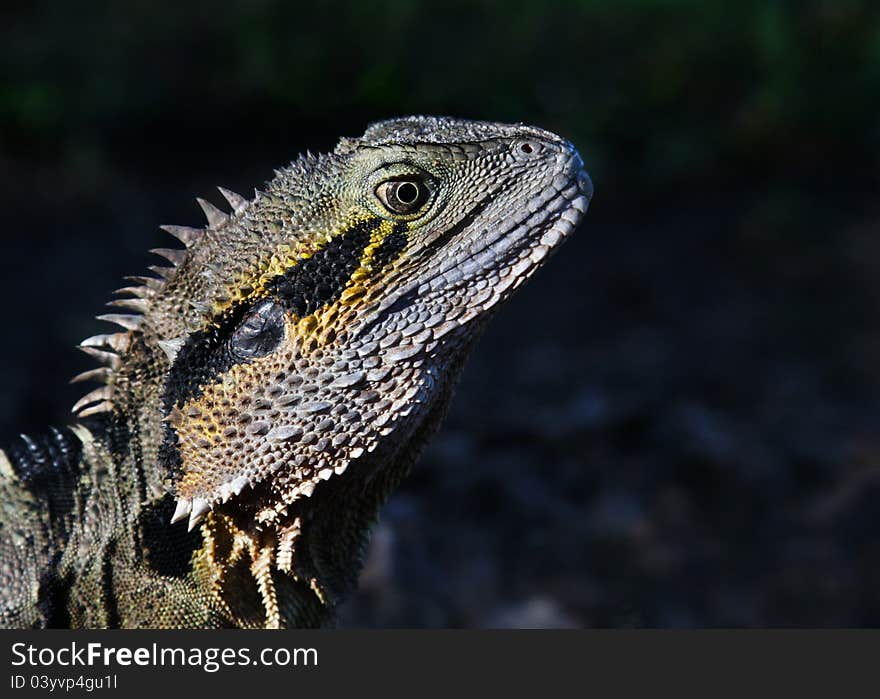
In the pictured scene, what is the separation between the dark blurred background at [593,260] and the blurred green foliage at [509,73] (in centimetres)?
3

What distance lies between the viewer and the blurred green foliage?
11.0 m

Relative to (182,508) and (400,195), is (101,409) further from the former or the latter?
(400,195)

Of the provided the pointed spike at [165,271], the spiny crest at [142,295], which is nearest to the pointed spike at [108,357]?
the spiny crest at [142,295]

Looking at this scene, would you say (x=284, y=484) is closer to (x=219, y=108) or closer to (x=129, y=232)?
(x=129, y=232)

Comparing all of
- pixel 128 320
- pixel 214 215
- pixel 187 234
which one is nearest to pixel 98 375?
pixel 128 320

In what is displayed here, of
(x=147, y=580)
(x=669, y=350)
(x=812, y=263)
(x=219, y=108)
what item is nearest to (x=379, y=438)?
(x=147, y=580)

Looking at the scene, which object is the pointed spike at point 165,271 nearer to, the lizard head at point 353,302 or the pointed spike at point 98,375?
the lizard head at point 353,302

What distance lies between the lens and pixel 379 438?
3385 mm

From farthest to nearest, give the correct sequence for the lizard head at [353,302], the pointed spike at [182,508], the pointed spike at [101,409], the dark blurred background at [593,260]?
the dark blurred background at [593,260] → the pointed spike at [101,409] → the pointed spike at [182,508] → the lizard head at [353,302]

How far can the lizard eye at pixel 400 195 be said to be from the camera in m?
3.38

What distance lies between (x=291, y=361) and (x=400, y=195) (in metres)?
0.60

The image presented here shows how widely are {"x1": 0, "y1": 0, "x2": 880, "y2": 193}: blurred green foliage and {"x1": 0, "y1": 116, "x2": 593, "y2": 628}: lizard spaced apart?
7.39m

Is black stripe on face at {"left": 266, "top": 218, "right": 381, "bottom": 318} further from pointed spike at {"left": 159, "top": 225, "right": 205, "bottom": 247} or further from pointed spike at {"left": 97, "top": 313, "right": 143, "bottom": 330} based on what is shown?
pointed spike at {"left": 97, "top": 313, "right": 143, "bottom": 330}

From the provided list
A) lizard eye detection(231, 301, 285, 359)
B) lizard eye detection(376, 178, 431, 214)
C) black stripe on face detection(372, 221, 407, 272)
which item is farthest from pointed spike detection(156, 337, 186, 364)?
lizard eye detection(376, 178, 431, 214)
